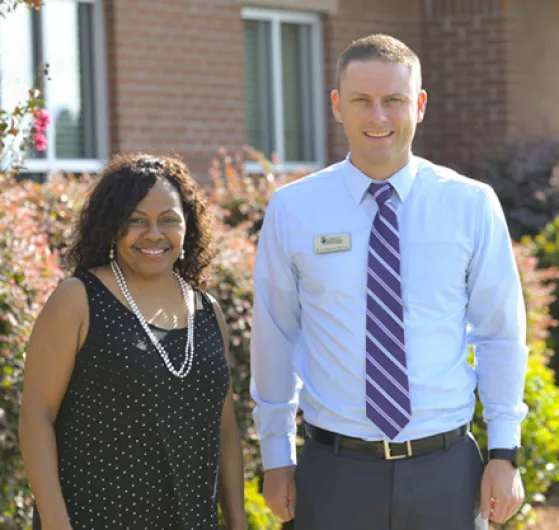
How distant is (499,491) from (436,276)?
686mm

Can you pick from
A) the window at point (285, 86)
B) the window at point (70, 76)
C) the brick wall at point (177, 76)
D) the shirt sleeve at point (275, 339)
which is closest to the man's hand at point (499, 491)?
the shirt sleeve at point (275, 339)

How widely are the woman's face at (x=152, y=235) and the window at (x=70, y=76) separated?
593 cm

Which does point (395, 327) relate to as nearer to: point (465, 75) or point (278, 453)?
point (278, 453)

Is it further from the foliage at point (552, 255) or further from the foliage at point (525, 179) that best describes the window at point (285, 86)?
the foliage at point (552, 255)

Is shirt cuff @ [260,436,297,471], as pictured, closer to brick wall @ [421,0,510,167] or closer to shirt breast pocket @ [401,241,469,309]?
shirt breast pocket @ [401,241,469,309]

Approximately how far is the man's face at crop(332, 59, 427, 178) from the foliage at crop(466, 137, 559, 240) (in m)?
7.47

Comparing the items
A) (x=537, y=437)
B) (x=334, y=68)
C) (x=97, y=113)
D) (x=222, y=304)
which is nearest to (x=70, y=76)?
(x=97, y=113)

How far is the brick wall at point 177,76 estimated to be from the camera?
32.0ft

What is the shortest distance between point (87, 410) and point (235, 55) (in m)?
7.56

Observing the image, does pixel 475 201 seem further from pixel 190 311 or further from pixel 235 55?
pixel 235 55

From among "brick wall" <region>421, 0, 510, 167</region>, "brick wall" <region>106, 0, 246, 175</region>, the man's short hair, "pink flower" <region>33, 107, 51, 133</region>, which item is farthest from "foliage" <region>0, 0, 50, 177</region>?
"brick wall" <region>421, 0, 510, 167</region>

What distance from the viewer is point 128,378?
11.4 ft

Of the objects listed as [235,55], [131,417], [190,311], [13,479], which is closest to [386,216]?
[190,311]

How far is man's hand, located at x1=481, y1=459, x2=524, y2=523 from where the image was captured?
3.59 metres
